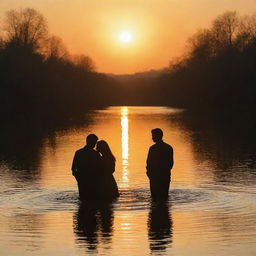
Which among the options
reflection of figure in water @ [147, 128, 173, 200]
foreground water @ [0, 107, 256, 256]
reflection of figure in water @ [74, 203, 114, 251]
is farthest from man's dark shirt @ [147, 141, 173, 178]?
reflection of figure in water @ [74, 203, 114, 251]

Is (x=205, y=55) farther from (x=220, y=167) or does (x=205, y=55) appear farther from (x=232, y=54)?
(x=220, y=167)

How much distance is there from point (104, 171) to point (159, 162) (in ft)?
4.53

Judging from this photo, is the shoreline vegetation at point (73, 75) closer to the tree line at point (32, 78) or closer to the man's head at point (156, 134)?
the tree line at point (32, 78)

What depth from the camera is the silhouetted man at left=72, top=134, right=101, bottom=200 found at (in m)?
16.9

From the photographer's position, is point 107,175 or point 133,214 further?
point 107,175

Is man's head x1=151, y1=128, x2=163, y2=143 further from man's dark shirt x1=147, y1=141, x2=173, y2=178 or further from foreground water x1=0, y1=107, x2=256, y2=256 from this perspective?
foreground water x1=0, y1=107, x2=256, y2=256

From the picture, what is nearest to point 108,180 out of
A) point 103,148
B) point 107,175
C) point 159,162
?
point 107,175

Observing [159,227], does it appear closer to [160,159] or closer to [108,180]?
[160,159]

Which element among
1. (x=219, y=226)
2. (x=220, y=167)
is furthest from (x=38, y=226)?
(x=220, y=167)

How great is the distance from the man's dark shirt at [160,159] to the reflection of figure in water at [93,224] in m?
1.16

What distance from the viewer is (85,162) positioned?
1692cm

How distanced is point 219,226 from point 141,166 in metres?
12.5

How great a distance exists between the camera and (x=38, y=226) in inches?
540

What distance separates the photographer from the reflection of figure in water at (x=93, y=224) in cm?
1234
